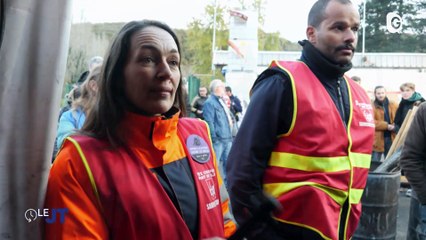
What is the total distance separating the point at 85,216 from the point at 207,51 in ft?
138

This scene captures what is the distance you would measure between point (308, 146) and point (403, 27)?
32695 mm

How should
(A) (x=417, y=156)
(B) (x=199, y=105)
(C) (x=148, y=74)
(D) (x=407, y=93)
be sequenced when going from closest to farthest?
1. (C) (x=148, y=74)
2. (A) (x=417, y=156)
3. (D) (x=407, y=93)
4. (B) (x=199, y=105)

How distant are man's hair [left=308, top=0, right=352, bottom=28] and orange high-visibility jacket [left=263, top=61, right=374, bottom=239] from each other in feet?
1.19

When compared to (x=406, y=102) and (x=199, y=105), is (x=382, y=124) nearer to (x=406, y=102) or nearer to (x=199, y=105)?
(x=406, y=102)

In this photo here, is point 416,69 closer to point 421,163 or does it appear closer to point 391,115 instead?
point 391,115

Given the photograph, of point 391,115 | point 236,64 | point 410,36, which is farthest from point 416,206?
point 410,36

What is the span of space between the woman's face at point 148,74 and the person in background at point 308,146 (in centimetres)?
80

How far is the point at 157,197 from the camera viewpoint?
1537mm

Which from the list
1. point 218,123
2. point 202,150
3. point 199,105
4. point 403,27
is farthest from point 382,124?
point 403,27

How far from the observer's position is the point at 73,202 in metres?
1.41

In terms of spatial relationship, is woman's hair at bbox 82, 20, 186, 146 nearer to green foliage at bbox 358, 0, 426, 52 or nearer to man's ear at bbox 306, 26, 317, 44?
man's ear at bbox 306, 26, 317, 44

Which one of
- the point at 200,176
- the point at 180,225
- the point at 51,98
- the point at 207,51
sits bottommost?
the point at 180,225

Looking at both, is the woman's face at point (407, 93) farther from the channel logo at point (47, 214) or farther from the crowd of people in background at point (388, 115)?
the channel logo at point (47, 214)

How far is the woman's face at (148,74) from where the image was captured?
1.62 metres
